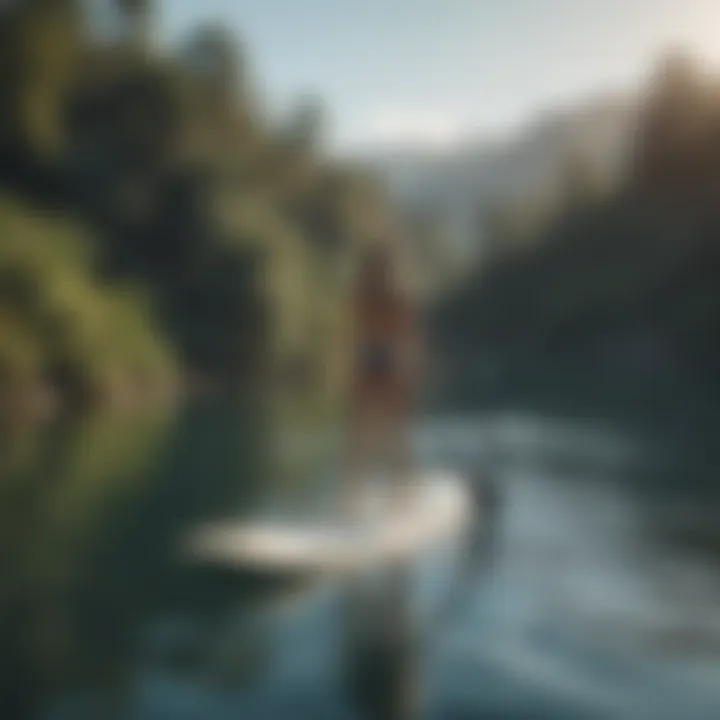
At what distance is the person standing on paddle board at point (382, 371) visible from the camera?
200cm

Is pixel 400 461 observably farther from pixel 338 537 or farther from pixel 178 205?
pixel 178 205

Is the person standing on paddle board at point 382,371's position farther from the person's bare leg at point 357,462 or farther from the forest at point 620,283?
the forest at point 620,283

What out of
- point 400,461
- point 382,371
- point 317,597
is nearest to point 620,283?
point 400,461

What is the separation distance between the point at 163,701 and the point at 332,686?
0.20 metres

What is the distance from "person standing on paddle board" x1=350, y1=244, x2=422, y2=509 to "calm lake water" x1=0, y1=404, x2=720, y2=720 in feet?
0.39

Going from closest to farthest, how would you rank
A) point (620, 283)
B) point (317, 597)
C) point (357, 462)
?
point (317, 597) → point (357, 462) → point (620, 283)

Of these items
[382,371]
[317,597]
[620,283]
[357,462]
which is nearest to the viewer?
[317,597]

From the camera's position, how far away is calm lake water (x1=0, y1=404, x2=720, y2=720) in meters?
1.54

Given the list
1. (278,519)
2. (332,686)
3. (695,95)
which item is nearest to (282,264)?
(278,519)

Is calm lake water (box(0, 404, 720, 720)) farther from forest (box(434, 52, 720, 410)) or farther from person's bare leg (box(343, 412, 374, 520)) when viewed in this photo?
forest (box(434, 52, 720, 410))

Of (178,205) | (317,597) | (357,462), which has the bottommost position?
(317,597)

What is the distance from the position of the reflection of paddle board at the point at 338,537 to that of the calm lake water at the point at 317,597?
0.05 metres

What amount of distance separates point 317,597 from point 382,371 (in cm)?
39

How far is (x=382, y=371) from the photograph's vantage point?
2045 mm
